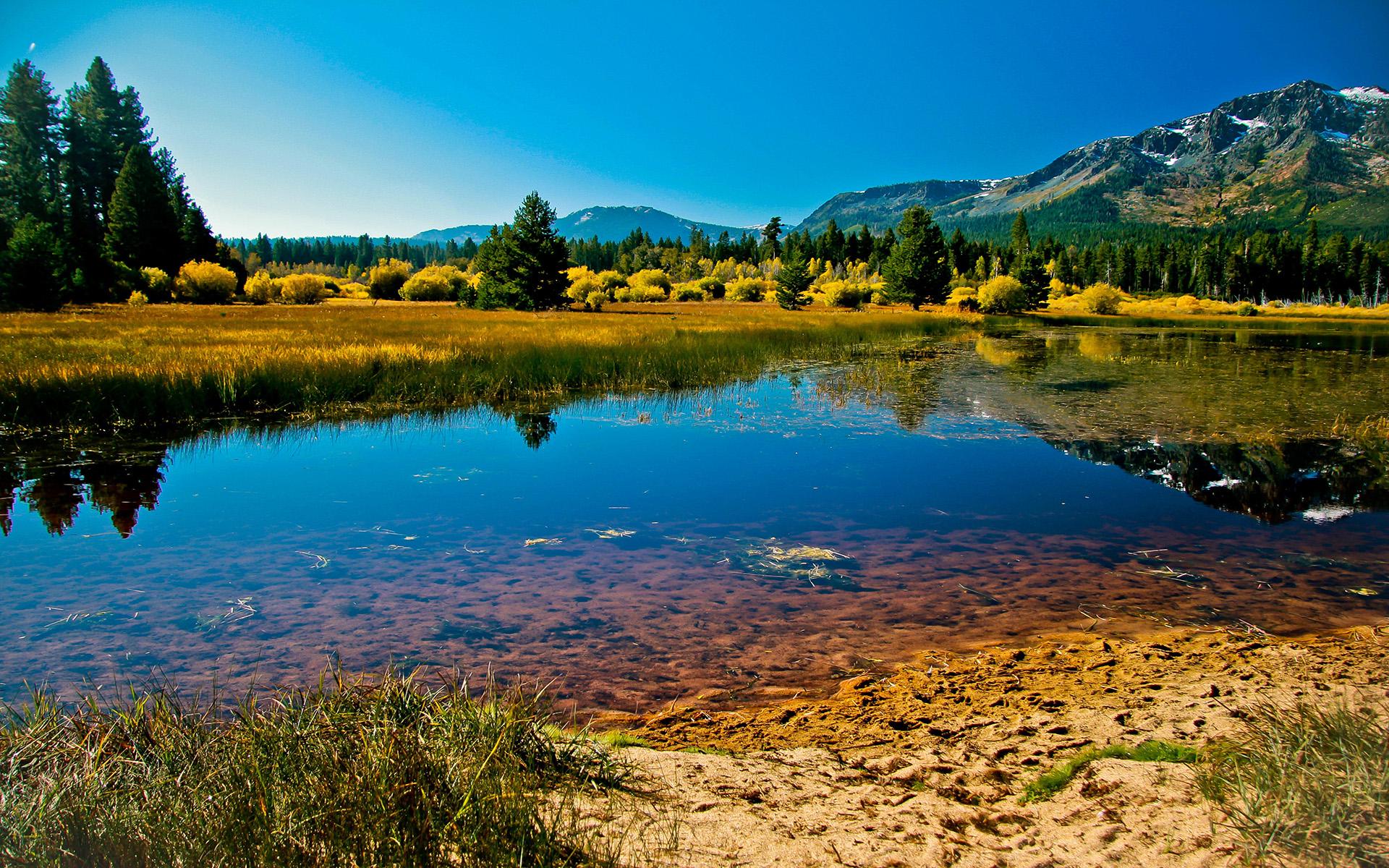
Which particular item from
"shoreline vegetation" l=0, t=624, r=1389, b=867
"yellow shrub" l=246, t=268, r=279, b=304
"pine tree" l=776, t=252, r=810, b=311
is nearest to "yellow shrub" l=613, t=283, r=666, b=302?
"pine tree" l=776, t=252, r=810, b=311

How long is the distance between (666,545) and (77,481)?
24.0 ft

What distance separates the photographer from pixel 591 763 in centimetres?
273

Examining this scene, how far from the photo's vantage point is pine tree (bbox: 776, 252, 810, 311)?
51062mm

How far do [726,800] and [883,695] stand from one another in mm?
1329

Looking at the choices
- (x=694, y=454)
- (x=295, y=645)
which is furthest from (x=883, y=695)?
(x=694, y=454)

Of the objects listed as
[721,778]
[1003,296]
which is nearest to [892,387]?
[721,778]

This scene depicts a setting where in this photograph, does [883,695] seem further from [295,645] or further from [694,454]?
[694,454]

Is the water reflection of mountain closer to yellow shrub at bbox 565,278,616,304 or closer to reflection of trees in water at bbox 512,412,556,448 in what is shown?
reflection of trees in water at bbox 512,412,556,448

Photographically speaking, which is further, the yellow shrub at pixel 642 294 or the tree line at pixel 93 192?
the yellow shrub at pixel 642 294

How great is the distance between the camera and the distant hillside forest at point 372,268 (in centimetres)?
3675

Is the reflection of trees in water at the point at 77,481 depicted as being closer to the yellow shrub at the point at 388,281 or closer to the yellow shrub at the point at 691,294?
the yellow shrub at the point at 388,281

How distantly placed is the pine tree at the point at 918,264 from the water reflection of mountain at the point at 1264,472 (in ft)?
150

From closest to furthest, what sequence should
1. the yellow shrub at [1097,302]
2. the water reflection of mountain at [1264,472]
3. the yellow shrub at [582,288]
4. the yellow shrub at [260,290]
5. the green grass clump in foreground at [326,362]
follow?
the water reflection of mountain at [1264,472] < the green grass clump in foreground at [326,362] < the yellow shrub at [260,290] < the yellow shrub at [582,288] < the yellow shrub at [1097,302]

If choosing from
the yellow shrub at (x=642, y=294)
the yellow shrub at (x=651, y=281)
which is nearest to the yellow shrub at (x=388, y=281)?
the yellow shrub at (x=642, y=294)
